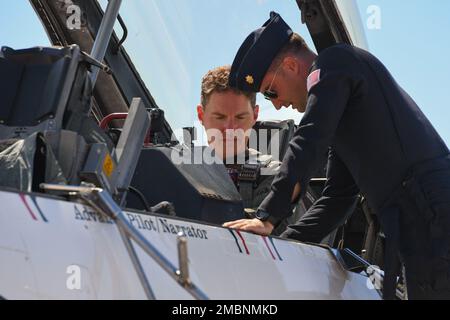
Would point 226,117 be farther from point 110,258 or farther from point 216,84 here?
point 110,258

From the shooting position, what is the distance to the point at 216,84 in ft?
12.0

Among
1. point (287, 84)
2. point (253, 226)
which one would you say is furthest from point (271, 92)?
point (253, 226)

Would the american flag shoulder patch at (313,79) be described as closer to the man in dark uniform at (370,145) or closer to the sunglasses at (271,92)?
the man in dark uniform at (370,145)

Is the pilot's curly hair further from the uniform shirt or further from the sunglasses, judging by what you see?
the uniform shirt

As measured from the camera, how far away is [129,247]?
4.81ft

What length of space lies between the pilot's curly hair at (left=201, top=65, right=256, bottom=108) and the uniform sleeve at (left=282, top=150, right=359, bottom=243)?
1.08 meters

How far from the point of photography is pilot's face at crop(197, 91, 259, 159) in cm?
364

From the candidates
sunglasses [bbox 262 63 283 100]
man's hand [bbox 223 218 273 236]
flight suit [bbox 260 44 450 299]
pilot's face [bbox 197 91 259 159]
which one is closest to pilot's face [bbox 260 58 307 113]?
sunglasses [bbox 262 63 283 100]

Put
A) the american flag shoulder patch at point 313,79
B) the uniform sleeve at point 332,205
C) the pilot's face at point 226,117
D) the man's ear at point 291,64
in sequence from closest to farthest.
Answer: the american flag shoulder patch at point 313,79, the man's ear at point 291,64, the uniform sleeve at point 332,205, the pilot's face at point 226,117

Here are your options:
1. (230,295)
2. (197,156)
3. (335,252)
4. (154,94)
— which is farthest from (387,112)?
(154,94)

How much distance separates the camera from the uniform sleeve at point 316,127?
2.07 m

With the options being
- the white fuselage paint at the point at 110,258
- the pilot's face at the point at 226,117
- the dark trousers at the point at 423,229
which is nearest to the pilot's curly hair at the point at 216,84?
the pilot's face at the point at 226,117

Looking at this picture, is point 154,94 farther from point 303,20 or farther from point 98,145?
point 98,145

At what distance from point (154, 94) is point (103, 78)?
291 mm
